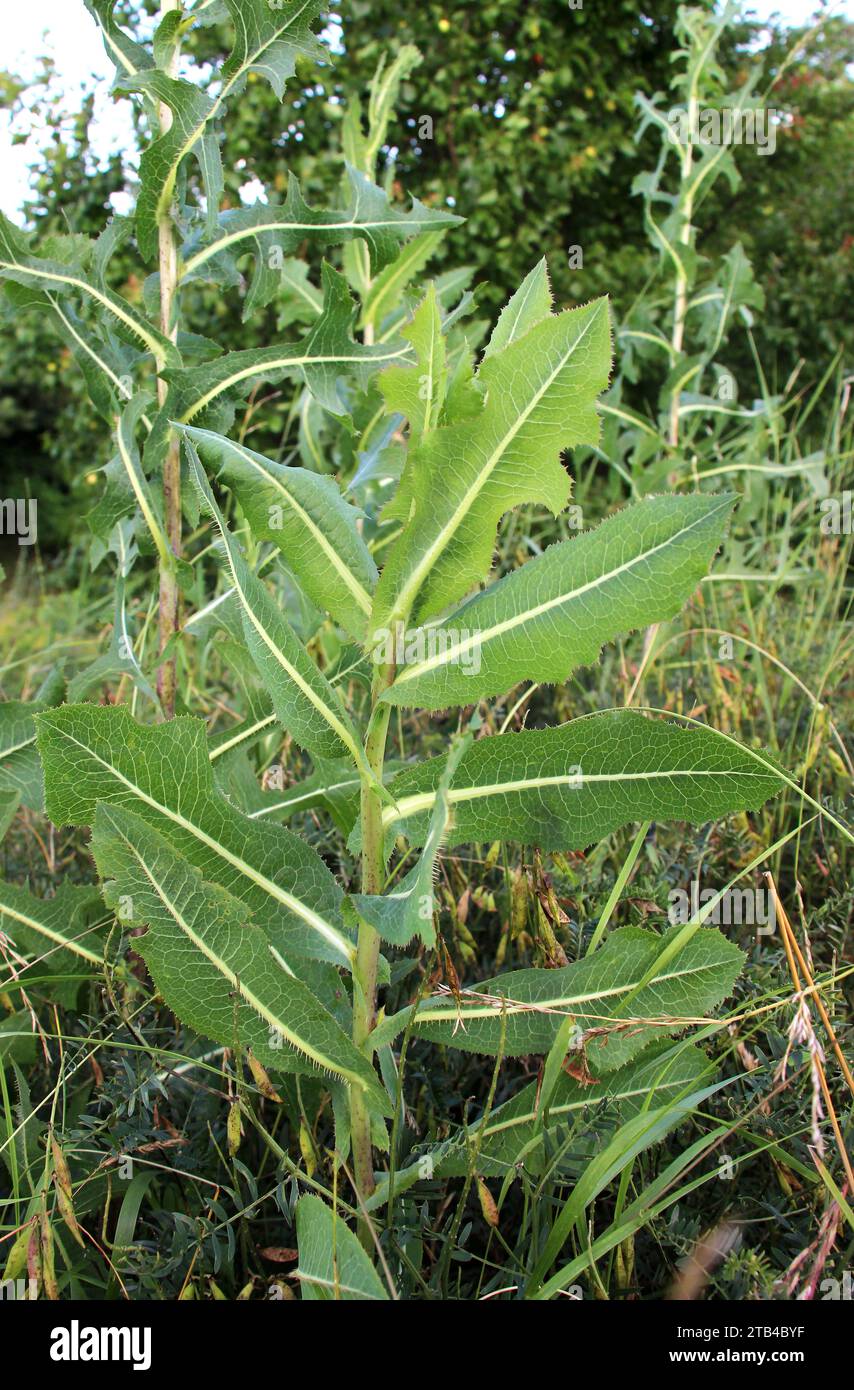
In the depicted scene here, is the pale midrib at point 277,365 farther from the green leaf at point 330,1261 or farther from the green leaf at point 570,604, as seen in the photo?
the green leaf at point 330,1261

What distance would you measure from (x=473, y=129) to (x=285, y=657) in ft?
16.2

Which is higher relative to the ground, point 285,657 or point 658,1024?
point 285,657

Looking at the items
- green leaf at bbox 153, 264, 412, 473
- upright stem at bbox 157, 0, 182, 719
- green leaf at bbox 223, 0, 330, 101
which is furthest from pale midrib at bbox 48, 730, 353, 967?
green leaf at bbox 223, 0, 330, 101

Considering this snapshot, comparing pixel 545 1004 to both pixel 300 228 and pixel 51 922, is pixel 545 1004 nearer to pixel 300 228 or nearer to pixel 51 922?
pixel 51 922

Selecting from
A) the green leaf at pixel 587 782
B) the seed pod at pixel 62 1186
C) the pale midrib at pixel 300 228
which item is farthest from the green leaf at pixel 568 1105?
the pale midrib at pixel 300 228

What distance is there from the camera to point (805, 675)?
2.77 m

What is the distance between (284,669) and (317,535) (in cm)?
15

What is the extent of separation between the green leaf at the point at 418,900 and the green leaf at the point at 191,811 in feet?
0.55

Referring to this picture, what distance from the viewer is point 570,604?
1.10 meters

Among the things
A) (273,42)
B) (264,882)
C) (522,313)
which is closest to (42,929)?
(264,882)

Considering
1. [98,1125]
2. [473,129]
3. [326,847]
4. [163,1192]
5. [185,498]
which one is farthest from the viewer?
[473,129]

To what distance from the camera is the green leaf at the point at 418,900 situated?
975 millimetres
